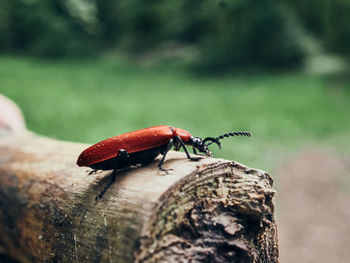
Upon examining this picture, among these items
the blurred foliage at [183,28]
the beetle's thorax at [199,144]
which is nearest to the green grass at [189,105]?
the blurred foliage at [183,28]

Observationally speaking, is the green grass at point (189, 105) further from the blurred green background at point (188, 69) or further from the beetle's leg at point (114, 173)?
the beetle's leg at point (114, 173)

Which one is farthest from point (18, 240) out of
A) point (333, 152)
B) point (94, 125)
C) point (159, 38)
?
point (159, 38)

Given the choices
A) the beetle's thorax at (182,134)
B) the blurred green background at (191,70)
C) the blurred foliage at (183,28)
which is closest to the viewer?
the beetle's thorax at (182,134)

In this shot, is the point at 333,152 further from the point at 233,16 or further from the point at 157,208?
the point at 233,16

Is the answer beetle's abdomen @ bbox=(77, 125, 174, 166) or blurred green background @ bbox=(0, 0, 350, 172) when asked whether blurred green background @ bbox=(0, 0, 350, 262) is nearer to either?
blurred green background @ bbox=(0, 0, 350, 172)

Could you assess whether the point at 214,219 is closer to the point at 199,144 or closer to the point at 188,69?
the point at 199,144

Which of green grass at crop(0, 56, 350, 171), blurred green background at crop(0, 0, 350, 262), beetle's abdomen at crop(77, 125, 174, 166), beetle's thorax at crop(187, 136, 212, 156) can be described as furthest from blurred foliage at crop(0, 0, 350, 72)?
beetle's abdomen at crop(77, 125, 174, 166)
